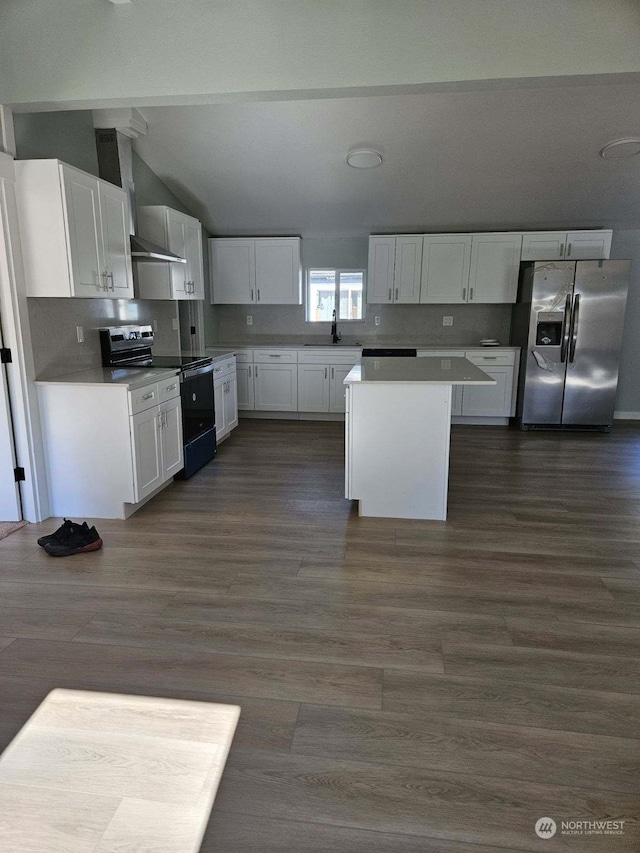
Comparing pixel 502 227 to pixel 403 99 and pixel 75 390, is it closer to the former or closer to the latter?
pixel 403 99

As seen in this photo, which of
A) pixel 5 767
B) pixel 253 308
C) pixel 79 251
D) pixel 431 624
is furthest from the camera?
pixel 253 308

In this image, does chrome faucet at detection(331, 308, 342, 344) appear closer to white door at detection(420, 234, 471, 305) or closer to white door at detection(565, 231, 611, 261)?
white door at detection(420, 234, 471, 305)

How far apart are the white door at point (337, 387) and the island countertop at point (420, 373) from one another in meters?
1.59

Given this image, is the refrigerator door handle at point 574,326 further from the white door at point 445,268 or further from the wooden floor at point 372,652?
the wooden floor at point 372,652

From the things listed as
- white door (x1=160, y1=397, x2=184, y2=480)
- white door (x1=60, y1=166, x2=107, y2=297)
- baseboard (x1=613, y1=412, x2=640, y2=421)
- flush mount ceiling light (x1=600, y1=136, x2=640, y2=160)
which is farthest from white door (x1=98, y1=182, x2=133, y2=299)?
baseboard (x1=613, y1=412, x2=640, y2=421)

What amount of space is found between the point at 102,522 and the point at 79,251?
165 centimetres

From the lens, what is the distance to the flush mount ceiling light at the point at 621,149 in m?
4.18

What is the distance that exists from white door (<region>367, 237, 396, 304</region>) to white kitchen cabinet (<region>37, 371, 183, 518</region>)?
3359mm

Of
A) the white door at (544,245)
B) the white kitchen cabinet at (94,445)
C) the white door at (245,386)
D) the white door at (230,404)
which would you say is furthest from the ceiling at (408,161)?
the white kitchen cabinet at (94,445)

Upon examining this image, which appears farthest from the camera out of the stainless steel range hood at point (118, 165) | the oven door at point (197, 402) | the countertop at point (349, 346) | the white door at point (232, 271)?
the white door at point (232, 271)

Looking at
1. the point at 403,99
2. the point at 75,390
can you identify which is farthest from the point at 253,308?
the point at 75,390

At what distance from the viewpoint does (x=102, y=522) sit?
3279mm

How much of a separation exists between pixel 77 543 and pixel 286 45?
9.01ft

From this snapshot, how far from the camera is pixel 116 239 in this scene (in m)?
3.60
